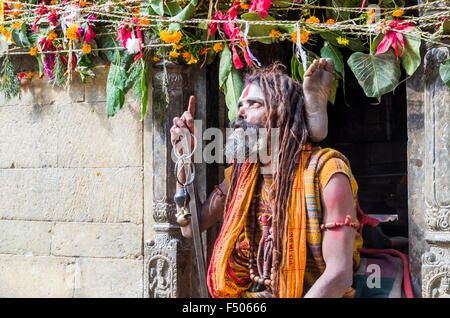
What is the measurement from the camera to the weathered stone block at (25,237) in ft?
13.3

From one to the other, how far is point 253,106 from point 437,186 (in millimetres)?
1066

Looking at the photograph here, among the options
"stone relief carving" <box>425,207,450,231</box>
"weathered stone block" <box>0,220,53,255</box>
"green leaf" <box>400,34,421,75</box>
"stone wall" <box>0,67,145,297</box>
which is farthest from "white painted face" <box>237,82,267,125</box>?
"weathered stone block" <box>0,220,53,255</box>

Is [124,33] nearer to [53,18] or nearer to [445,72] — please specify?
[53,18]

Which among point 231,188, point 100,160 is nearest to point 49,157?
point 100,160

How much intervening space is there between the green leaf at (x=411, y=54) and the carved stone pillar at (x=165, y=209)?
4.55ft

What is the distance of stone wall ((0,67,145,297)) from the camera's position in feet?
12.5

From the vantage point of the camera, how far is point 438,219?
2.90 m

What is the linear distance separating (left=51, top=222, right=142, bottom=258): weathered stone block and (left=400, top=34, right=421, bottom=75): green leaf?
1.98 m

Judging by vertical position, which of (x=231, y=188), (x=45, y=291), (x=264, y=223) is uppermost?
(x=231, y=188)

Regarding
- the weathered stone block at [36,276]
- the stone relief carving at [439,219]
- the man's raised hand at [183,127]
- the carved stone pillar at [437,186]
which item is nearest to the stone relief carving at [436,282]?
the carved stone pillar at [437,186]

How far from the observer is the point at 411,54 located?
9.61 ft

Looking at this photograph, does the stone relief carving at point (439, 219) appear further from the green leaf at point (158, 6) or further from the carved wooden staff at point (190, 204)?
the green leaf at point (158, 6)

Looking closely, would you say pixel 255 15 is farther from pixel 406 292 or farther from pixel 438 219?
pixel 406 292

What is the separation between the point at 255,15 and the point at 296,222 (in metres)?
1.19
